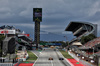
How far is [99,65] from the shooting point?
119 ft

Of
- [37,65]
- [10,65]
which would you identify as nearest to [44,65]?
[37,65]

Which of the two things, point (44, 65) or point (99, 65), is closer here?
point (99, 65)

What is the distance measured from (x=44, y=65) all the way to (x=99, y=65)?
17.2 m

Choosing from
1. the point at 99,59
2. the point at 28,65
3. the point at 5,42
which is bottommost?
the point at 28,65

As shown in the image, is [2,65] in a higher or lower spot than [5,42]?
lower

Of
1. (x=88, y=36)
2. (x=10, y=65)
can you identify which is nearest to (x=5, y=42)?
(x=10, y=65)

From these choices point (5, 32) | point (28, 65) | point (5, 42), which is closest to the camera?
point (5, 42)

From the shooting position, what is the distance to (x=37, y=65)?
164ft

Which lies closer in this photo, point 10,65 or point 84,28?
point 10,65

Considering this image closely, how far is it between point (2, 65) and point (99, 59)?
725 inches

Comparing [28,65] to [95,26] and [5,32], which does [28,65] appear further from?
[95,26]

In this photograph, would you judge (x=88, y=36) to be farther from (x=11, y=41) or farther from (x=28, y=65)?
(x=11, y=41)

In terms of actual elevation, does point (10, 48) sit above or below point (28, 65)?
above

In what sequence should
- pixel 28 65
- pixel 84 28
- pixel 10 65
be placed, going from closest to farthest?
pixel 10 65 → pixel 28 65 → pixel 84 28
